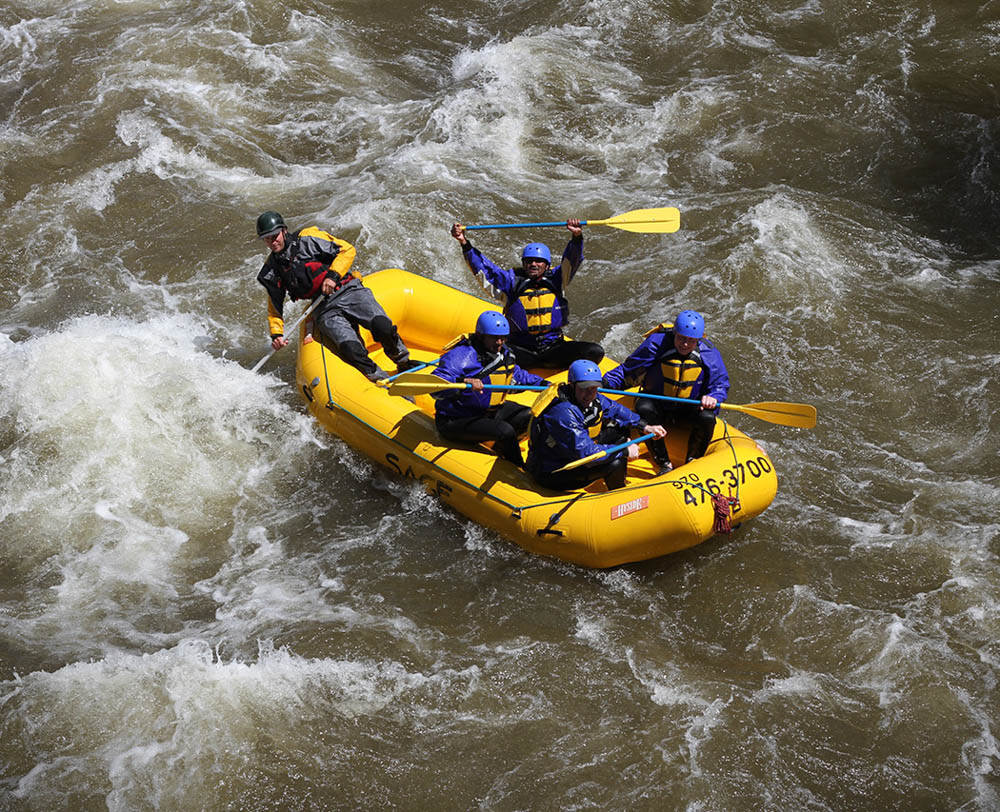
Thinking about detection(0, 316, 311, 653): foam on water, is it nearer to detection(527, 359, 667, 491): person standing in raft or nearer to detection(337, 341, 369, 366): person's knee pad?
detection(337, 341, 369, 366): person's knee pad

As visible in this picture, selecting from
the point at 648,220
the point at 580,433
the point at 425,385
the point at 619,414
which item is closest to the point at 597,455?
the point at 580,433

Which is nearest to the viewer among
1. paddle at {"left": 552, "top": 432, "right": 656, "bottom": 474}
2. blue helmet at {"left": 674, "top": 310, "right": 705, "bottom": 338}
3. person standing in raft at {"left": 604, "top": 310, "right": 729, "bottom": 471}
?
paddle at {"left": 552, "top": 432, "right": 656, "bottom": 474}

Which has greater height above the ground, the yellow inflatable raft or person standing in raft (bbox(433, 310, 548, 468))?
person standing in raft (bbox(433, 310, 548, 468))

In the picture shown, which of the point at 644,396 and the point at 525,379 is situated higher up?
the point at 644,396

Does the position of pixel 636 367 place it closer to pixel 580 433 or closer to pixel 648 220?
pixel 580 433

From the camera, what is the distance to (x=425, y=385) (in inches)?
266

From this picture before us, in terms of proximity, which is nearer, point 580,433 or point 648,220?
point 580,433

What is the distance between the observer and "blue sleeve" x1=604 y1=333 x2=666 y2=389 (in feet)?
22.3

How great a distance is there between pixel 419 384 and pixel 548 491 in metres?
1.14

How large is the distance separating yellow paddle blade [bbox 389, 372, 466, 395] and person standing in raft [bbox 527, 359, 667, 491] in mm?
664

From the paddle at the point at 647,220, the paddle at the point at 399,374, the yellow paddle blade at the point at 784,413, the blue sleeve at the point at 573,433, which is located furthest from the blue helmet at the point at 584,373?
the paddle at the point at 647,220

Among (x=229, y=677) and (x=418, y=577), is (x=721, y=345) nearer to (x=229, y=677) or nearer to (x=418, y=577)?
(x=418, y=577)

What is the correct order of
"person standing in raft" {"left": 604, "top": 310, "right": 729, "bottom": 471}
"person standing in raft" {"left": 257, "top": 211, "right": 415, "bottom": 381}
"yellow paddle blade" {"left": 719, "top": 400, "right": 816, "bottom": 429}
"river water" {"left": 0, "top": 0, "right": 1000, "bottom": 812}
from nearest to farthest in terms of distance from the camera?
"river water" {"left": 0, "top": 0, "right": 1000, "bottom": 812} < "person standing in raft" {"left": 604, "top": 310, "right": 729, "bottom": 471} < "yellow paddle blade" {"left": 719, "top": 400, "right": 816, "bottom": 429} < "person standing in raft" {"left": 257, "top": 211, "right": 415, "bottom": 381}

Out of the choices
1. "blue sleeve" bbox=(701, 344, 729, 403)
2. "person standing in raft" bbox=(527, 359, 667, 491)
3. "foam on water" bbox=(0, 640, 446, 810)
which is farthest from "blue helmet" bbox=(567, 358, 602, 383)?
"foam on water" bbox=(0, 640, 446, 810)
